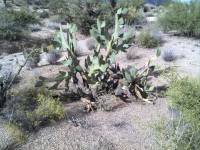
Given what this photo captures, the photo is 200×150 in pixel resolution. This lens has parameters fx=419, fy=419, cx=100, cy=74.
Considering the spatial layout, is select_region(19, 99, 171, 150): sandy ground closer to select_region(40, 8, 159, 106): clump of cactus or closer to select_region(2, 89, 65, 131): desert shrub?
select_region(2, 89, 65, 131): desert shrub

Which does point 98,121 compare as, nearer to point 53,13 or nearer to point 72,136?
point 72,136

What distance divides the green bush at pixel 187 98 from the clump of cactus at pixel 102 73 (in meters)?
2.01

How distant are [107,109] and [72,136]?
157 cm

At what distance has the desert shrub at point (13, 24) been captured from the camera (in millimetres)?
20203

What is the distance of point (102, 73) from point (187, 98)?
3.14 meters

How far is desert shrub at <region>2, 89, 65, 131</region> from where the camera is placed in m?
8.34

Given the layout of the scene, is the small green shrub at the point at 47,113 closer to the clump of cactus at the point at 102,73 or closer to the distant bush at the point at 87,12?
the clump of cactus at the point at 102,73

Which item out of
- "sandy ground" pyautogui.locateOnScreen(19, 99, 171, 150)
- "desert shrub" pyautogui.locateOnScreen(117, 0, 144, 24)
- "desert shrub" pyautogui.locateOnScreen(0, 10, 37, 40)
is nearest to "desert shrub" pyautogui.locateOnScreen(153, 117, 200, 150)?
"sandy ground" pyautogui.locateOnScreen(19, 99, 171, 150)

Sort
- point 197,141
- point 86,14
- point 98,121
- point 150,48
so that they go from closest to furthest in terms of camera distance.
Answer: point 197,141, point 98,121, point 150,48, point 86,14

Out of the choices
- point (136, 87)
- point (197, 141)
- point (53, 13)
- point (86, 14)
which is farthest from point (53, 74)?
point (53, 13)

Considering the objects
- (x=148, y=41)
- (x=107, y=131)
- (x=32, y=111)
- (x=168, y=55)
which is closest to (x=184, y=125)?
(x=107, y=131)

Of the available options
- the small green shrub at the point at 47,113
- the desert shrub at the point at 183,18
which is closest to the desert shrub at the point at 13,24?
the desert shrub at the point at 183,18

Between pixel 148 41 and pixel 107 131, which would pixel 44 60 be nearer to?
pixel 148 41

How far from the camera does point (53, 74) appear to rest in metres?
12.6
